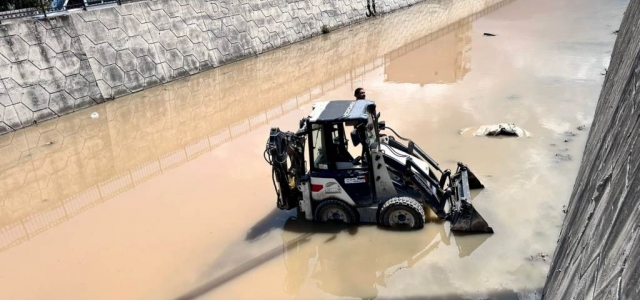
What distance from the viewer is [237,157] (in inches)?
423

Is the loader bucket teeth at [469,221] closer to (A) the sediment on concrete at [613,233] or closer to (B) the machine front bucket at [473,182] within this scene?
(B) the machine front bucket at [473,182]

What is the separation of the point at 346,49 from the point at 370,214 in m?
15.3

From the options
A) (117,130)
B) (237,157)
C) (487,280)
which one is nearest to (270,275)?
(487,280)

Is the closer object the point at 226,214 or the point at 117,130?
the point at 226,214

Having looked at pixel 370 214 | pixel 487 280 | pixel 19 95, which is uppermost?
pixel 19 95

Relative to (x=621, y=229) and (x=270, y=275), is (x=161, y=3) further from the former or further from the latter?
(x=621, y=229)

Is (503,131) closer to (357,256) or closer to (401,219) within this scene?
(401,219)

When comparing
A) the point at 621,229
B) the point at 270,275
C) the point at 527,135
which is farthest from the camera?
the point at 527,135

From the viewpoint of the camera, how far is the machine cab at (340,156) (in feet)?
22.1

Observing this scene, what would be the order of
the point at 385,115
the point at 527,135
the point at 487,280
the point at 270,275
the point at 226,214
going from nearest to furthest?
the point at 487,280 < the point at 270,275 < the point at 226,214 < the point at 527,135 < the point at 385,115

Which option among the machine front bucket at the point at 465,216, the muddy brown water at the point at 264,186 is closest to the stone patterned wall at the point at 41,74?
the muddy brown water at the point at 264,186

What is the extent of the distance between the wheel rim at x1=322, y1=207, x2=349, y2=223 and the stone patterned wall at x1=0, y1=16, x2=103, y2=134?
10380 millimetres

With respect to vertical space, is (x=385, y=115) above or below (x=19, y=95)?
below

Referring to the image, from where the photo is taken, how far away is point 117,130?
13180 mm
